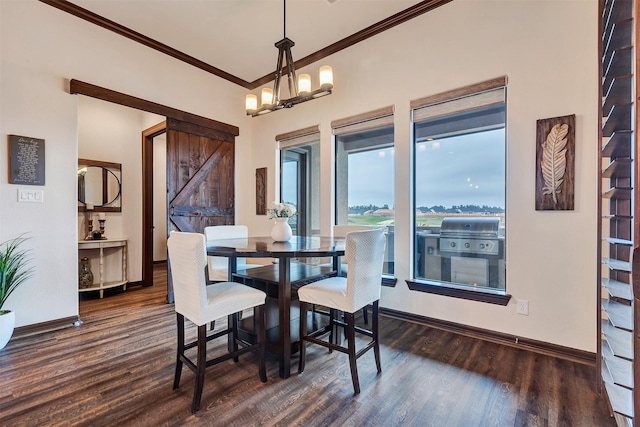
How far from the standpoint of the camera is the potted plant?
237cm

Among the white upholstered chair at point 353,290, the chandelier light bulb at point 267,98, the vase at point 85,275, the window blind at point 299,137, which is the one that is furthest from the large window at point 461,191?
the vase at point 85,275

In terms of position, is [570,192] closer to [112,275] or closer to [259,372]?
[259,372]

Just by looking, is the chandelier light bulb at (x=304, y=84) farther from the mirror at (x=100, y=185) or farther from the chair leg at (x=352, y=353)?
the mirror at (x=100, y=185)

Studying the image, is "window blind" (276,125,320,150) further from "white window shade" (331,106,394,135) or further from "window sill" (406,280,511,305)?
"window sill" (406,280,511,305)

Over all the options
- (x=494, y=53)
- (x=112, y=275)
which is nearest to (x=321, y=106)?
(x=494, y=53)

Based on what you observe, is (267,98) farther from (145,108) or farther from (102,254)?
(102,254)

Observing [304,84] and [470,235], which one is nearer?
[304,84]

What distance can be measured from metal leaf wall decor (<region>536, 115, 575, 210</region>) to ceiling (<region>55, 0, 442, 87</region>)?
1.67 m

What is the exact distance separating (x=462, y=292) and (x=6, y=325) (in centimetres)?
387

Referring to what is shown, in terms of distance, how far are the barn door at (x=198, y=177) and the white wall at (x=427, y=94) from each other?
539mm

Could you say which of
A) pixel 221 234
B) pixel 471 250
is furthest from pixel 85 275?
pixel 471 250

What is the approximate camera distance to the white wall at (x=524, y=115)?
220 cm

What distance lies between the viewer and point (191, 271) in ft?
5.52

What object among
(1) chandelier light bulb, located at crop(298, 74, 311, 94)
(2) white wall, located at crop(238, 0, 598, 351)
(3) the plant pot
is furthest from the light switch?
(2) white wall, located at crop(238, 0, 598, 351)
